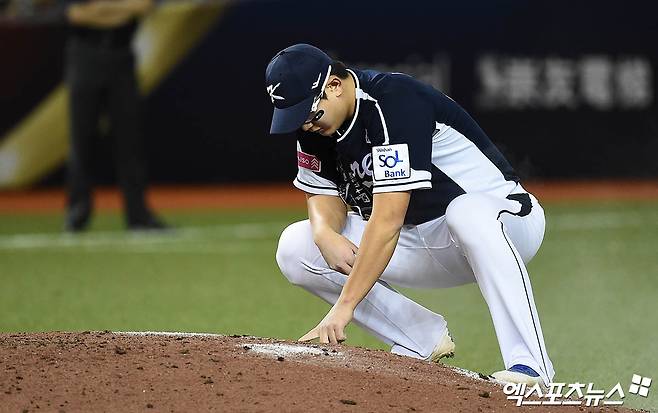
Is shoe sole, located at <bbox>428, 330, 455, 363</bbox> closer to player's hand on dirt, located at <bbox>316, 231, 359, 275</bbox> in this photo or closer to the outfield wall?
player's hand on dirt, located at <bbox>316, 231, 359, 275</bbox>

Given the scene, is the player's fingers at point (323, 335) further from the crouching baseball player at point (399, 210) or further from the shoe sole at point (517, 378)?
the shoe sole at point (517, 378)

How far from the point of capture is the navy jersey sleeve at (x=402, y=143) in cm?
441

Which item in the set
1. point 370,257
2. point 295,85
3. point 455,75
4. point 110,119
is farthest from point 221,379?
point 455,75

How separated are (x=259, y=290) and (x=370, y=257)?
3.27 meters

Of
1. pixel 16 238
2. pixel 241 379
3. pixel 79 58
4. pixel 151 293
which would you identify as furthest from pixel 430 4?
pixel 241 379

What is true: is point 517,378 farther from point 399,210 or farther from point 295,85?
point 295,85

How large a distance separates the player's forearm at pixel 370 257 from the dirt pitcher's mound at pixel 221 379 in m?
0.21

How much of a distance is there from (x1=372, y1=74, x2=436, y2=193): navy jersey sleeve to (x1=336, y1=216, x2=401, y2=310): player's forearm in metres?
0.14

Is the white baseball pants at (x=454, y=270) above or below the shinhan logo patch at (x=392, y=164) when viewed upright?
below

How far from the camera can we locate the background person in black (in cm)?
1016

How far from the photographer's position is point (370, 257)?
4402mm

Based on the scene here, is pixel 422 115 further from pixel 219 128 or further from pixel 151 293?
pixel 219 128

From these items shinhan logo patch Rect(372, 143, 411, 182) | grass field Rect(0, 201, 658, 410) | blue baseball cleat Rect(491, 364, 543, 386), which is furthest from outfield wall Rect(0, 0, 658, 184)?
blue baseball cleat Rect(491, 364, 543, 386)

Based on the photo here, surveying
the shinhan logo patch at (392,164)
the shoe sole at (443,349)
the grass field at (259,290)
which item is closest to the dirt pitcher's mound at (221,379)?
the shoe sole at (443,349)
